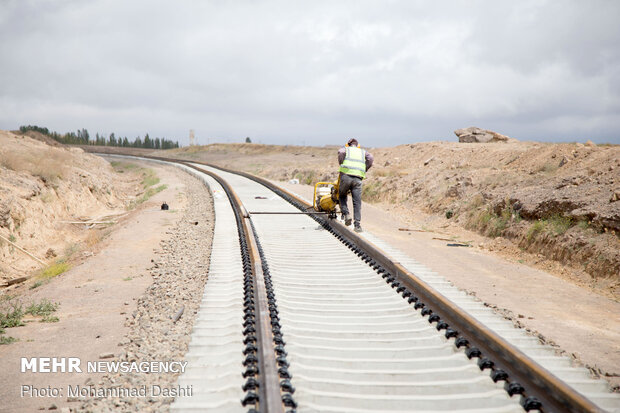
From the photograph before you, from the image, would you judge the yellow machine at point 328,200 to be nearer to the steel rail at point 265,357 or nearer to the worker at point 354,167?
the worker at point 354,167

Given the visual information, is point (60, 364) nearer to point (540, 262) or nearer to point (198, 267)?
point (198, 267)

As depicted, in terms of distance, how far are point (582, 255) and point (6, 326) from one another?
9.84 metres

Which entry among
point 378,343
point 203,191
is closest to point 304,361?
point 378,343

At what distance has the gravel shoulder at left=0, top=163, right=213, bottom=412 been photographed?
4125 mm

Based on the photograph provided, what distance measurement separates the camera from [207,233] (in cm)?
1102

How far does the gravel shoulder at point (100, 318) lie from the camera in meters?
4.12

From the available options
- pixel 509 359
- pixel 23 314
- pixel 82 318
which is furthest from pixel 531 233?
pixel 23 314

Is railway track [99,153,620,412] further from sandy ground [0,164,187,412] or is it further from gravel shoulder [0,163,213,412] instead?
sandy ground [0,164,187,412]

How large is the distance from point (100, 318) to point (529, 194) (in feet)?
34.9

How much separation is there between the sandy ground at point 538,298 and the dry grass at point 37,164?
47.8 feet

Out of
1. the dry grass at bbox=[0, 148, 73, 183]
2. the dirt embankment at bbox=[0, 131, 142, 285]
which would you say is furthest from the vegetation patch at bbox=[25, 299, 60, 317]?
the dry grass at bbox=[0, 148, 73, 183]

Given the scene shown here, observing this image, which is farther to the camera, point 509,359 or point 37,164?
point 37,164

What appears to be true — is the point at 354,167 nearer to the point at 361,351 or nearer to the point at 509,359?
the point at 361,351

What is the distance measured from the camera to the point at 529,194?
11.8m
